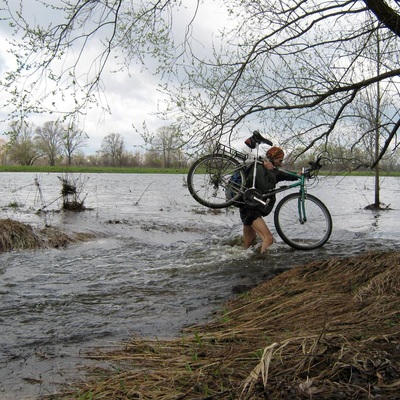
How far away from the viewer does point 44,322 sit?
4.95 meters

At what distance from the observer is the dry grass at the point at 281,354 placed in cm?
246

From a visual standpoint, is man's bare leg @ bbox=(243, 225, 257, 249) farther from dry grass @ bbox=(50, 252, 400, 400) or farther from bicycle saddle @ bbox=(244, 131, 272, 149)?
dry grass @ bbox=(50, 252, 400, 400)

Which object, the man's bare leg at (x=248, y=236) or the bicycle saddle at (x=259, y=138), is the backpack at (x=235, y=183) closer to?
the bicycle saddle at (x=259, y=138)

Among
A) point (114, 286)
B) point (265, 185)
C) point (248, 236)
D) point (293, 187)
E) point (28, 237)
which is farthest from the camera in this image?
point (28, 237)

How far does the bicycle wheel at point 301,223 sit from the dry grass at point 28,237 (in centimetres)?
462

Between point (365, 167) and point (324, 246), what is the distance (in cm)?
188

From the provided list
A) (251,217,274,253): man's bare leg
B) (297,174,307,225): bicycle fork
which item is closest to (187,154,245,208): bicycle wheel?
(251,217,274,253): man's bare leg

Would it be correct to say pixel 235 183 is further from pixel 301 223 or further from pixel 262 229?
pixel 301 223

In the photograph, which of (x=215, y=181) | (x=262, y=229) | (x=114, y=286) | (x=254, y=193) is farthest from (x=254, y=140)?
(x=114, y=286)

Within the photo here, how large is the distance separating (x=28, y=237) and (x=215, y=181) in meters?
4.50

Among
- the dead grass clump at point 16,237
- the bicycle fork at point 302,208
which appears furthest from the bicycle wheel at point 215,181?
the dead grass clump at point 16,237

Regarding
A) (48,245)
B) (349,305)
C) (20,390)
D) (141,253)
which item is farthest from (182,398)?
(48,245)

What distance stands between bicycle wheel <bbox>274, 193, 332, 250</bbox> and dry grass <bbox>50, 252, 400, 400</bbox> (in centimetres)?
371

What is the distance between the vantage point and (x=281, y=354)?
9.52ft
